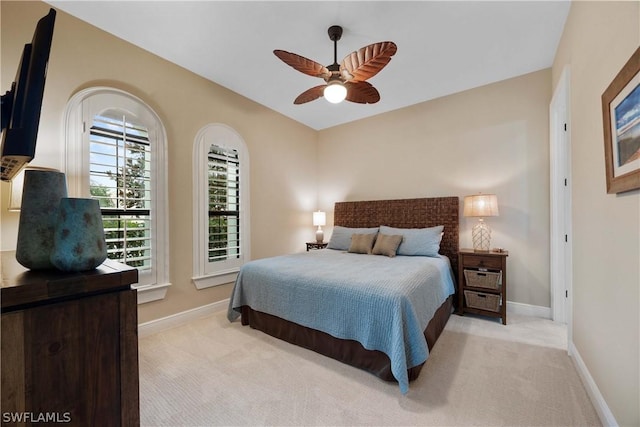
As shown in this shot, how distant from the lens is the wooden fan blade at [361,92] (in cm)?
242

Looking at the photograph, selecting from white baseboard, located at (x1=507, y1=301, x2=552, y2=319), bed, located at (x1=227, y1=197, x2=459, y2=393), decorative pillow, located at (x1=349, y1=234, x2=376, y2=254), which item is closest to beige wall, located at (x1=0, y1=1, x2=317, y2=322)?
bed, located at (x1=227, y1=197, x2=459, y2=393)

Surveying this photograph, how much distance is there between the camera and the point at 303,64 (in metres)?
2.17

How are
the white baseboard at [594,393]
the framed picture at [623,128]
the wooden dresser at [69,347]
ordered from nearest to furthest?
the wooden dresser at [69,347] < the framed picture at [623,128] < the white baseboard at [594,393]

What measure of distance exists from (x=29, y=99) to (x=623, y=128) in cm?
234

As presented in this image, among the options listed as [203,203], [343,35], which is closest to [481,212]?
[343,35]

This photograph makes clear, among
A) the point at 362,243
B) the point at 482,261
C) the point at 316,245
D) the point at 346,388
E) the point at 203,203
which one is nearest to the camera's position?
the point at 346,388

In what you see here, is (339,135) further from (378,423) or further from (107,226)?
(378,423)

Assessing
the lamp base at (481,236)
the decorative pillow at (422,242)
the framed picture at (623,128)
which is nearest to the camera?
the framed picture at (623,128)

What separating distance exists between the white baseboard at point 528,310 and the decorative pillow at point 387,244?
1.53 meters

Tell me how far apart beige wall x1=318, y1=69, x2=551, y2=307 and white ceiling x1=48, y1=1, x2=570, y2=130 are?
36 cm

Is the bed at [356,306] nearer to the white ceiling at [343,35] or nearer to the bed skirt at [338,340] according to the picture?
the bed skirt at [338,340]

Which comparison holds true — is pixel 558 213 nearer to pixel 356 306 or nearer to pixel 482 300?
pixel 482 300

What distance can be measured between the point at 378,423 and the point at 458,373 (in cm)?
85

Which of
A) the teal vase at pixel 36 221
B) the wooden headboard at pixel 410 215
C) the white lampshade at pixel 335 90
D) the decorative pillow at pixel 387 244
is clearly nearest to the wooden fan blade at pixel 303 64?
the white lampshade at pixel 335 90
